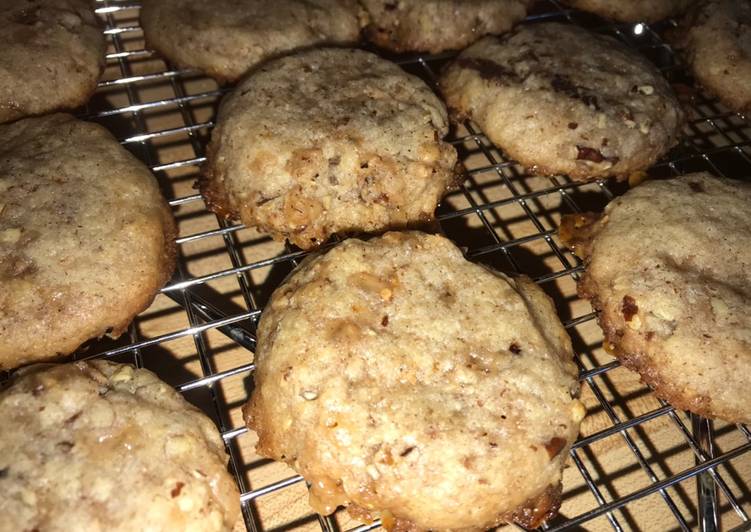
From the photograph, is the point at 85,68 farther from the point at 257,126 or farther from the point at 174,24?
the point at 257,126

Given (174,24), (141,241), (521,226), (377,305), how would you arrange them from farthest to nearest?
(521,226)
(174,24)
(141,241)
(377,305)

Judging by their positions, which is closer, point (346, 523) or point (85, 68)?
point (346, 523)

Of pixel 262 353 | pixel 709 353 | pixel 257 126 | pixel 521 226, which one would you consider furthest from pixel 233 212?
pixel 709 353

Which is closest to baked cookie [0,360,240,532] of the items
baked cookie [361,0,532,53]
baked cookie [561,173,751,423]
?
baked cookie [561,173,751,423]

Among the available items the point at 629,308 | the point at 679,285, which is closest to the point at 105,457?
the point at 629,308

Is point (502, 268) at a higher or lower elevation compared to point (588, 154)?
lower

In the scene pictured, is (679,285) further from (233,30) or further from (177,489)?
(233,30)

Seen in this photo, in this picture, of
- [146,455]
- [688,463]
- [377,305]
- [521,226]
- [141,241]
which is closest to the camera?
[146,455]
